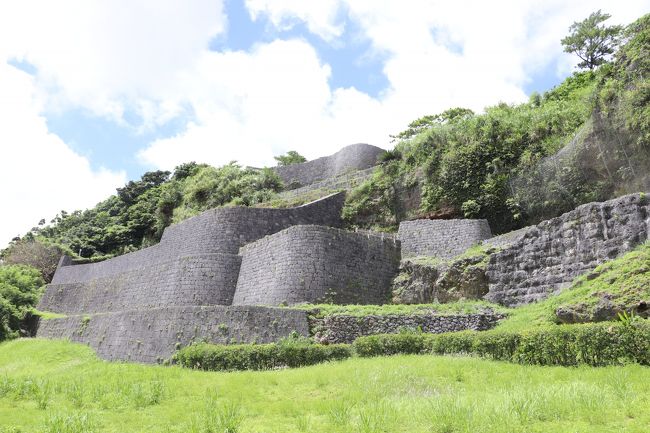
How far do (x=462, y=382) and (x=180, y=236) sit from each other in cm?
2090

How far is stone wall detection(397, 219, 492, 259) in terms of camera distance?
2088cm

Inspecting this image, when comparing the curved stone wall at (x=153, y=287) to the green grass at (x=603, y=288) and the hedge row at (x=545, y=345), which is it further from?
the green grass at (x=603, y=288)

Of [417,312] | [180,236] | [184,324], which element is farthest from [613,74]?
[180,236]

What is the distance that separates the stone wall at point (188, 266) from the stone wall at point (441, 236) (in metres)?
6.78

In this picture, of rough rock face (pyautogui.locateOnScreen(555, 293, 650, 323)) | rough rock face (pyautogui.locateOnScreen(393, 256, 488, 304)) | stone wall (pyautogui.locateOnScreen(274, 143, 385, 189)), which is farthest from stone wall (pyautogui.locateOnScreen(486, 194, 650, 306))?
stone wall (pyautogui.locateOnScreen(274, 143, 385, 189))

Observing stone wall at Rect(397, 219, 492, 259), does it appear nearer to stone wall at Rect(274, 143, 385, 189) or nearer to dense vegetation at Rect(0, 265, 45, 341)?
stone wall at Rect(274, 143, 385, 189)

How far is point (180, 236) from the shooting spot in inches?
1062

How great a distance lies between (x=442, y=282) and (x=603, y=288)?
7.20 metres

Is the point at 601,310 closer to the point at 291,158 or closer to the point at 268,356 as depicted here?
the point at 268,356

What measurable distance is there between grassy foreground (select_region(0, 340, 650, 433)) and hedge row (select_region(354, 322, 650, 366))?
0.53m

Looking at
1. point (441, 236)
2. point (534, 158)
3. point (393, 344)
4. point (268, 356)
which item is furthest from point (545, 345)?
point (534, 158)

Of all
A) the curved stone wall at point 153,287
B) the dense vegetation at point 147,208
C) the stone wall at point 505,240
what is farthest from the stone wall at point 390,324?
the dense vegetation at point 147,208

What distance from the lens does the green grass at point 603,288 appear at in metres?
9.97

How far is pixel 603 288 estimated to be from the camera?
424 inches
